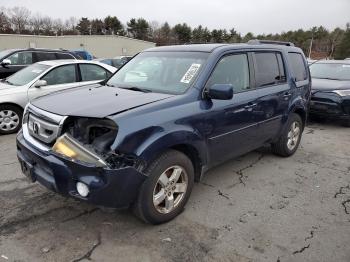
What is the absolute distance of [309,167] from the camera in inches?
218

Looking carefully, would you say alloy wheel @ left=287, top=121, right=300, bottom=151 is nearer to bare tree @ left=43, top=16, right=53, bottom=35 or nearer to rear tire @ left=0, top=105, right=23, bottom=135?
rear tire @ left=0, top=105, right=23, bottom=135

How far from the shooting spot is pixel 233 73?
14.6ft

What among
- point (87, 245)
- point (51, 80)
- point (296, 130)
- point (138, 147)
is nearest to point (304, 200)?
point (296, 130)

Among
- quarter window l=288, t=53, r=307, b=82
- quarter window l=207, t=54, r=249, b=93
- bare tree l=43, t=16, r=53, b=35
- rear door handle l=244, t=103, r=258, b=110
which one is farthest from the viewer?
bare tree l=43, t=16, r=53, b=35

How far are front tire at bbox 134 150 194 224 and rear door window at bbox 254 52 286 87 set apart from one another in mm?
1817

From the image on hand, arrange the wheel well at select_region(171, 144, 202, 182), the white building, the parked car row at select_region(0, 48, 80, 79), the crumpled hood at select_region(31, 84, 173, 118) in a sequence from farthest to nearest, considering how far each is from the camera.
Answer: the white building
the parked car row at select_region(0, 48, 80, 79)
the wheel well at select_region(171, 144, 202, 182)
the crumpled hood at select_region(31, 84, 173, 118)

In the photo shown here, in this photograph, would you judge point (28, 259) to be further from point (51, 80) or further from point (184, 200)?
point (51, 80)

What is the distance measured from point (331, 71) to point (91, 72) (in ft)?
21.1

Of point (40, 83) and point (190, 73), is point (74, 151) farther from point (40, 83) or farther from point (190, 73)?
point (40, 83)

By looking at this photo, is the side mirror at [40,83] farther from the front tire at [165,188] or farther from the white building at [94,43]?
the white building at [94,43]

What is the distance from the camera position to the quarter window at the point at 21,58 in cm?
1052

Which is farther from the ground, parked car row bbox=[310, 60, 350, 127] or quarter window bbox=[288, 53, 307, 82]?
quarter window bbox=[288, 53, 307, 82]

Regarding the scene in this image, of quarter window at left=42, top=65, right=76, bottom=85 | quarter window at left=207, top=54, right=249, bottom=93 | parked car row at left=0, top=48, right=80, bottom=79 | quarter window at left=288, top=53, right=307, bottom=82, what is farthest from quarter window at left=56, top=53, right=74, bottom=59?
quarter window at left=207, top=54, right=249, bottom=93

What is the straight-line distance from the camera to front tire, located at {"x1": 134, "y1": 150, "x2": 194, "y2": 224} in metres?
3.32
